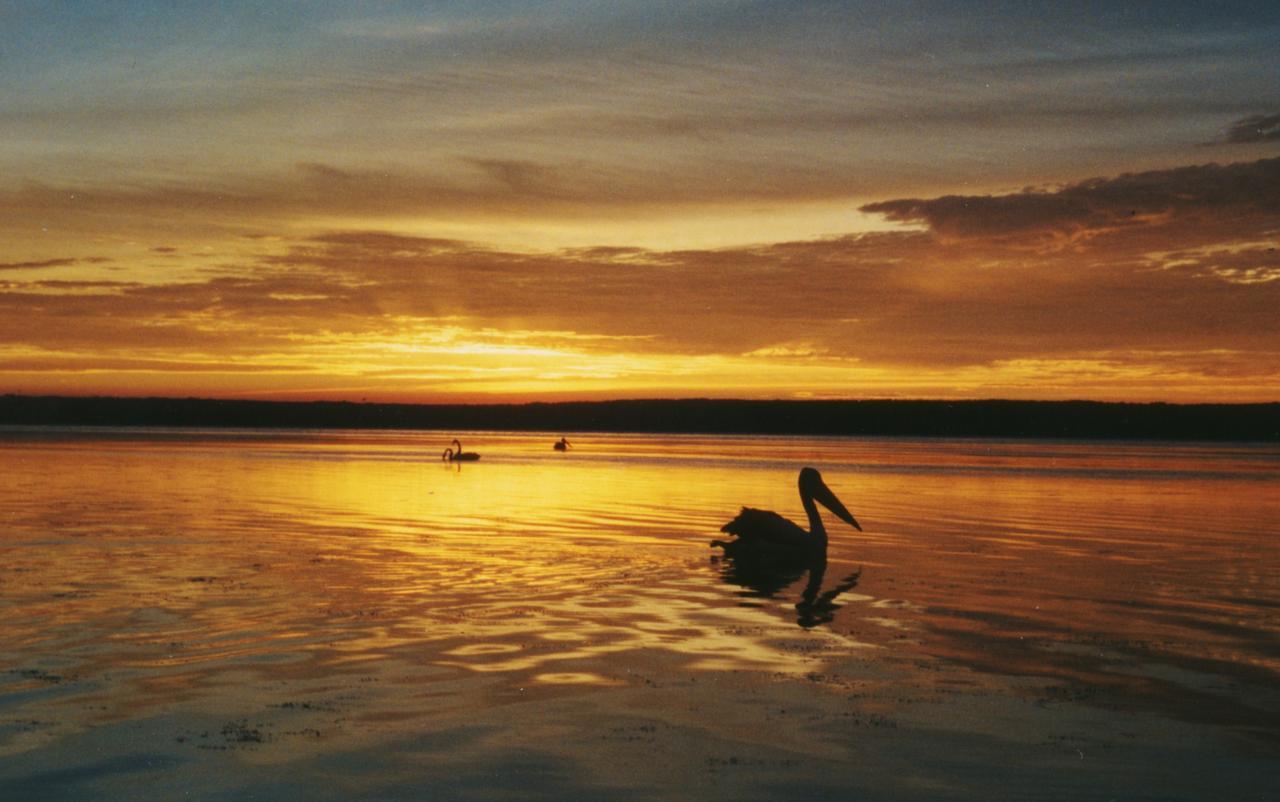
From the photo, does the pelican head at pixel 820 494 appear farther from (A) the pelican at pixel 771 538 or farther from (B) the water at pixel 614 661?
(A) the pelican at pixel 771 538

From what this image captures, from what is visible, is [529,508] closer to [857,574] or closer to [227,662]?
[857,574]

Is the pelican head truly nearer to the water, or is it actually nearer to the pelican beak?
the pelican beak

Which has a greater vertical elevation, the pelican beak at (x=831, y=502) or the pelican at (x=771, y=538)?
the pelican beak at (x=831, y=502)

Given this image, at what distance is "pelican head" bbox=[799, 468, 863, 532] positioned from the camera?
22188 mm

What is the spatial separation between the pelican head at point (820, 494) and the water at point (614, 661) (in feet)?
3.04

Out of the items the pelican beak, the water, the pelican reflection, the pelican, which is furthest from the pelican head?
the pelican reflection

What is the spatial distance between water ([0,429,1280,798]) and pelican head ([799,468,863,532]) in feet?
3.04

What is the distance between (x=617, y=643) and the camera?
39.6 feet

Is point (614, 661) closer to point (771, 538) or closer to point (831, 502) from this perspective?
point (771, 538)

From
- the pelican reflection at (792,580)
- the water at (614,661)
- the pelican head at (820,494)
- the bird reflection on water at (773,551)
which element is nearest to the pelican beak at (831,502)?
the pelican head at (820,494)

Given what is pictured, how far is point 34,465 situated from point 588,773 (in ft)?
133

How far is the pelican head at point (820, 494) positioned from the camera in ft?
72.8

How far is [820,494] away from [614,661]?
38.5 ft

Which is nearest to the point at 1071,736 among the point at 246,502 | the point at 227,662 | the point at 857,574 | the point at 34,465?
the point at 227,662
